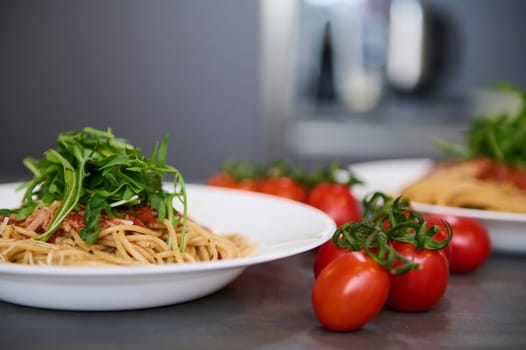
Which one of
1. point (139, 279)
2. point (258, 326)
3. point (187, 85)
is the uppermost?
point (139, 279)

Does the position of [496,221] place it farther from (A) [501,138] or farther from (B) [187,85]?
(B) [187,85]

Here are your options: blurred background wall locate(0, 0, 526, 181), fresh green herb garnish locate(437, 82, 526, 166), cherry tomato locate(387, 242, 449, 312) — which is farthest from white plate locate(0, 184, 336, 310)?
blurred background wall locate(0, 0, 526, 181)

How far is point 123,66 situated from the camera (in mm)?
5316

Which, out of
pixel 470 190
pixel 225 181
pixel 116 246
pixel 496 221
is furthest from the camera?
pixel 225 181

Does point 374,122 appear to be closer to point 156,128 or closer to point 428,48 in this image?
point 428,48

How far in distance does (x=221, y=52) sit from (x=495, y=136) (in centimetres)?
322

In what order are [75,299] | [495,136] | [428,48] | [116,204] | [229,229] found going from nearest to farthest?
1. [75,299]
2. [116,204]
3. [229,229]
4. [495,136]
5. [428,48]

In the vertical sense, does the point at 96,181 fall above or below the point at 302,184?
above

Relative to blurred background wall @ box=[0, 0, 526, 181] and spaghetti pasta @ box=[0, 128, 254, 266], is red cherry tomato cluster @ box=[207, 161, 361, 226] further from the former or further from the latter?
blurred background wall @ box=[0, 0, 526, 181]

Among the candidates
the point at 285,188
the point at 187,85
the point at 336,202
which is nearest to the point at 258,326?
the point at 336,202

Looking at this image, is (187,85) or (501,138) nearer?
(501,138)

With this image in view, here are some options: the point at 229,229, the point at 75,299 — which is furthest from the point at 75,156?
the point at 229,229

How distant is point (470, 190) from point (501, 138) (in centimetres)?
30

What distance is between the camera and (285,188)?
2.11 m
